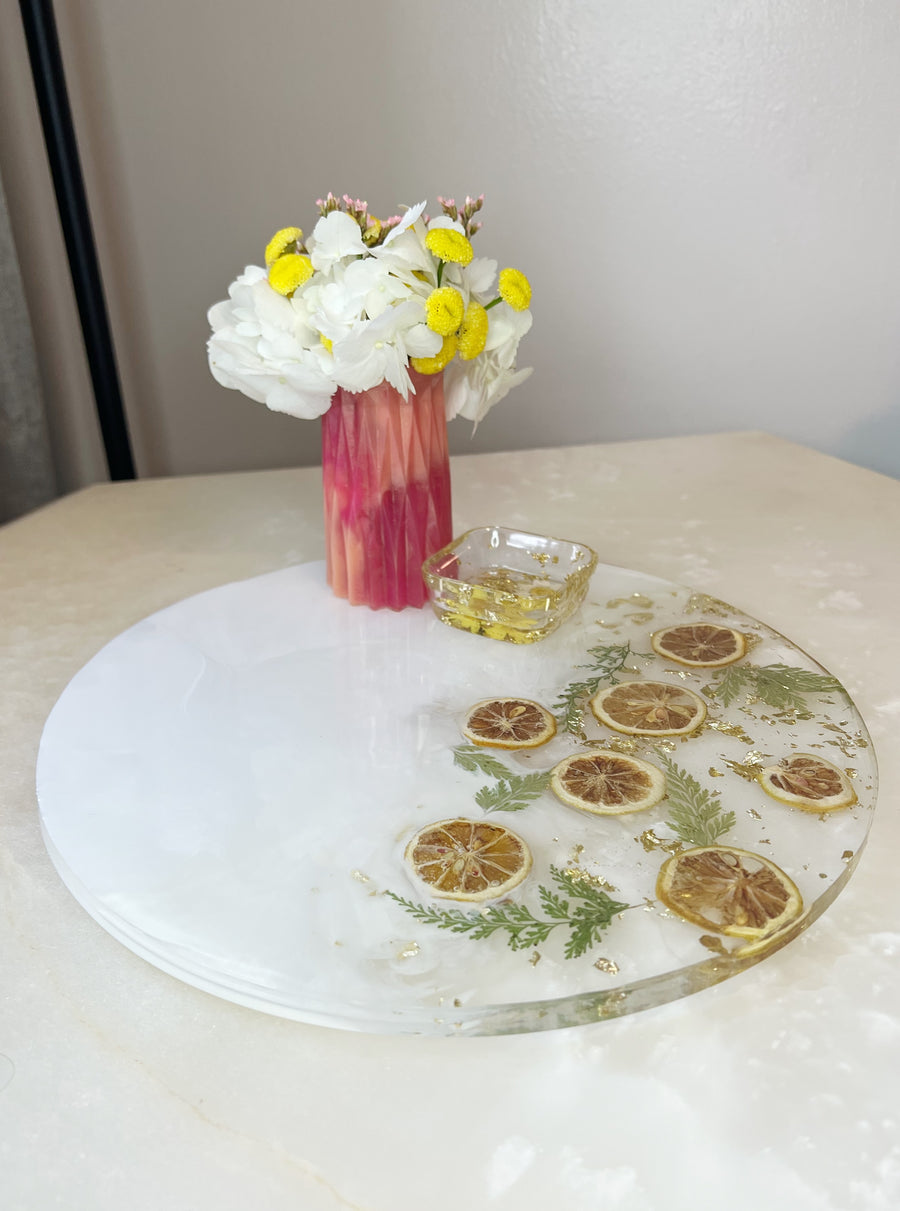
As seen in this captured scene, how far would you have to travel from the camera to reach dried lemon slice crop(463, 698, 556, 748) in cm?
77

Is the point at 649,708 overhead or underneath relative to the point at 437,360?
underneath

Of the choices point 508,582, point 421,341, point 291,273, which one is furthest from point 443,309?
point 508,582

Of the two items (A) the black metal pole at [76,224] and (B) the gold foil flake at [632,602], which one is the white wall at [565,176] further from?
(B) the gold foil flake at [632,602]

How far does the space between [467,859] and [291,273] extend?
0.54m

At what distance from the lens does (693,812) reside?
683 millimetres

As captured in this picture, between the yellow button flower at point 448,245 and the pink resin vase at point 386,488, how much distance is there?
12 cm

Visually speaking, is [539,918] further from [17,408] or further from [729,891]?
[17,408]

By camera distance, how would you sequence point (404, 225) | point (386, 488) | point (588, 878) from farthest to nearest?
1. point (386, 488)
2. point (404, 225)
3. point (588, 878)

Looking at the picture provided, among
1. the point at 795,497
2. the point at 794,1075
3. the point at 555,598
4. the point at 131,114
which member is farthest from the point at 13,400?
the point at 794,1075

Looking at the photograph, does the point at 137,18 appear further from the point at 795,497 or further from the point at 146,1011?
the point at 146,1011

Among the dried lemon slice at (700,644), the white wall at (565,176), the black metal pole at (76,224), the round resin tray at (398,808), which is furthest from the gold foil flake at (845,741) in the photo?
the black metal pole at (76,224)

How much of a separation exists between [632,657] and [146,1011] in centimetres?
52

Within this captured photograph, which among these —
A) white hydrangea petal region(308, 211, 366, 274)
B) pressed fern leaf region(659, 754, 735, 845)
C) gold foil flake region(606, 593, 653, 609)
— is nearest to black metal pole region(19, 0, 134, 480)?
white hydrangea petal region(308, 211, 366, 274)

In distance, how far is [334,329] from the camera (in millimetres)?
837
